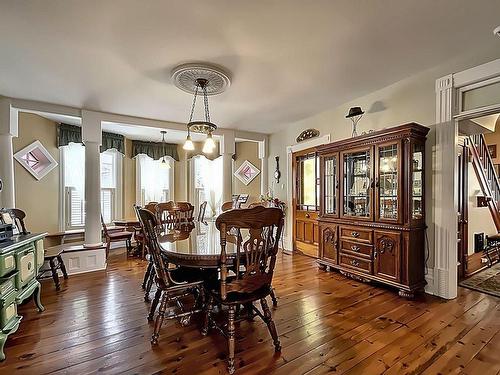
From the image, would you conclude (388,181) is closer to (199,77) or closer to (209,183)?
(199,77)

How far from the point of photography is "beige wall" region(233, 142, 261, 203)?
22.4 ft

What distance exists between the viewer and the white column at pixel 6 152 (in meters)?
3.67

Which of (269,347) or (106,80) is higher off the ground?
(106,80)

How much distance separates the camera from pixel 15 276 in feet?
7.46

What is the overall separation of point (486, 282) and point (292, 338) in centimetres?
302

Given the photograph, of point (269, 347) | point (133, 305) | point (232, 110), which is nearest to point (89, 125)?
point (232, 110)

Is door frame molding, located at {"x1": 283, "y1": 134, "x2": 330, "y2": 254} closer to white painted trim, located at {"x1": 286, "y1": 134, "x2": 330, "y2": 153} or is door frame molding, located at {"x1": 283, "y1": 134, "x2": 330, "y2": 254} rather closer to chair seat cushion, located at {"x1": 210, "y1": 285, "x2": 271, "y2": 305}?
white painted trim, located at {"x1": 286, "y1": 134, "x2": 330, "y2": 153}

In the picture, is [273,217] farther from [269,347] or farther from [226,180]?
[226,180]

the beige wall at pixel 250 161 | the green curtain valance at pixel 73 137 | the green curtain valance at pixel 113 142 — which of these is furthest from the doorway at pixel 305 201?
the green curtain valance at pixel 73 137

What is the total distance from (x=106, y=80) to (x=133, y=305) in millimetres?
2595

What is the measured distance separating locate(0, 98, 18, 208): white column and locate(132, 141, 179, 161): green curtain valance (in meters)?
2.64

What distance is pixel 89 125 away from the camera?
4.24 metres

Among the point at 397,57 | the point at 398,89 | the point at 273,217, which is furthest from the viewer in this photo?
the point at 398,89

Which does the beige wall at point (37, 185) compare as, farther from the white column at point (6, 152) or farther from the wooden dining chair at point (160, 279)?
the wooden dining chair at point (160, 279)
